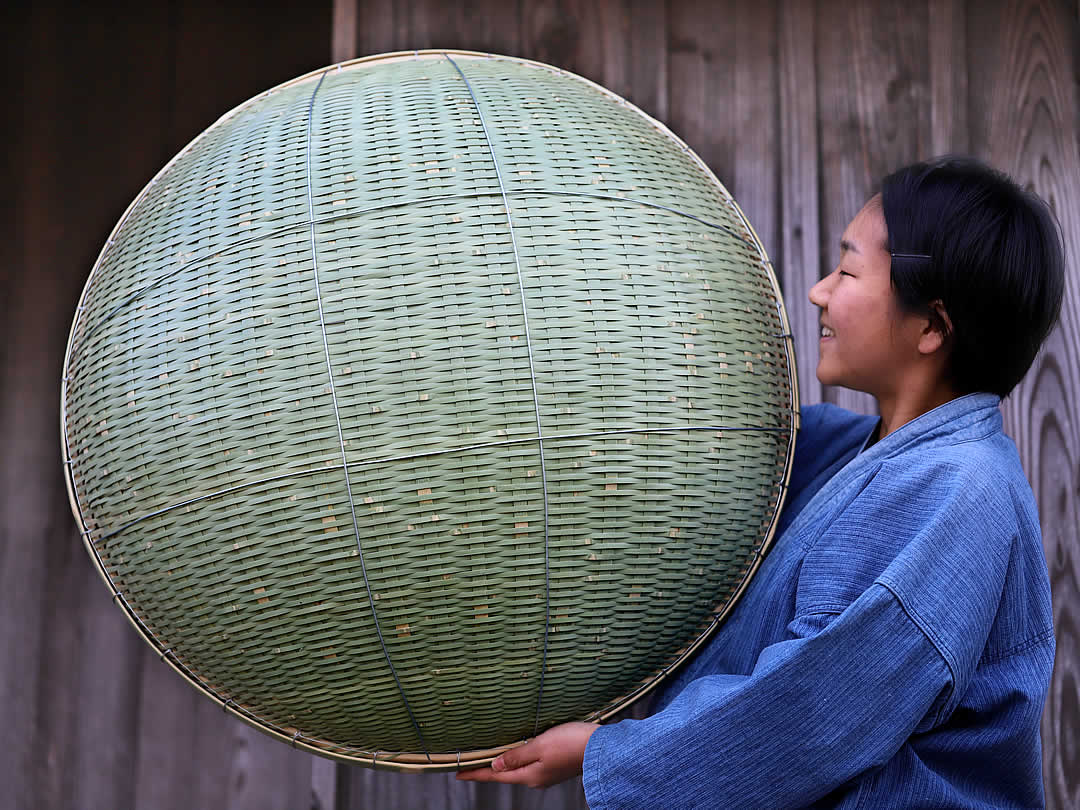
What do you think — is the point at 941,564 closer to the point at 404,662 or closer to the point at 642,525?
the point at 642,525

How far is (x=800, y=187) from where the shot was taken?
1530mm

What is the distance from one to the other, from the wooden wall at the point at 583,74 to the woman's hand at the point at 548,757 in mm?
625

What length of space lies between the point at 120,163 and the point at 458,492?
126cm

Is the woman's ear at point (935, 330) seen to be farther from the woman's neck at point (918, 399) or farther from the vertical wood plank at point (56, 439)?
the vertical wood plank at point (56, 439)

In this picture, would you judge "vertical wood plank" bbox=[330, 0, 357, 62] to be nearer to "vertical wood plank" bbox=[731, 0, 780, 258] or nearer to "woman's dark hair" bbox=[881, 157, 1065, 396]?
"vertical wood plank" bbox=[731, 0, 780, 258]

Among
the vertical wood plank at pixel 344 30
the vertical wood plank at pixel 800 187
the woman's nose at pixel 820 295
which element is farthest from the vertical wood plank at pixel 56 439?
the woman's nose at pixel 820 295

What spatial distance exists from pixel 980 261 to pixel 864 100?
0.71 m

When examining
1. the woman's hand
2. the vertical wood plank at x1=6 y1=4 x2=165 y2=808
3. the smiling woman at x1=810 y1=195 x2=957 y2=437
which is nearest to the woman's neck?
the smiling woman at x1=810 y1=195 x2=957 y2=437

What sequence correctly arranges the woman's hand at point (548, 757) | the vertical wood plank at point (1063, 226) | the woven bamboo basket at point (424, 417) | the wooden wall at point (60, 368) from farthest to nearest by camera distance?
1. the wooden wall at point (60, 368)
2. the vertical wood plank at point (1063, 226)
3. the woman's hand at point (548, 757)
4. the woven bamboo basket at point (424, 417)

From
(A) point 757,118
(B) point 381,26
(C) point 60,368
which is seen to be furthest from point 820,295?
(C) point 60,368

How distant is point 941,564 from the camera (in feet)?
2.66

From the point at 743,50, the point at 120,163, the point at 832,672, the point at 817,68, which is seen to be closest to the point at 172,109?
the point at 120,163

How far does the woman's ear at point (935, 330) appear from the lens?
3.12 ft

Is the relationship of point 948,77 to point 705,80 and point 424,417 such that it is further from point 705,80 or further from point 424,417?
point 424,417
